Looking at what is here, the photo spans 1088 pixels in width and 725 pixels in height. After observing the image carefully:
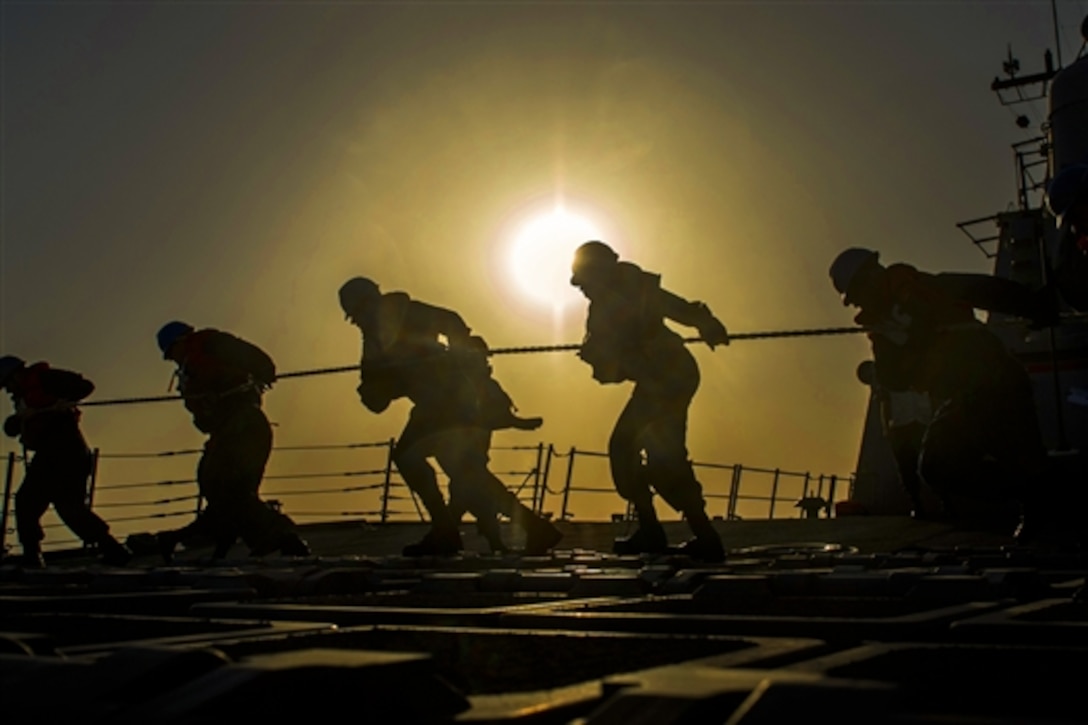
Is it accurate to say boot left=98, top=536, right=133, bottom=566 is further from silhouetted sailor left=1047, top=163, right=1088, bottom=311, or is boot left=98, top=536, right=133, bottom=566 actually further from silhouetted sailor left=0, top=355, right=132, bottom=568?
silhouetted sailor left=1047, top=163, right=1088, bottom=311

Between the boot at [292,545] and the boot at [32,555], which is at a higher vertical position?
the boot at [292,545]

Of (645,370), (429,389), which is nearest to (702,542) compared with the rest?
(645,370)

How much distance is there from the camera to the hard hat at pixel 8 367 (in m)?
10.7

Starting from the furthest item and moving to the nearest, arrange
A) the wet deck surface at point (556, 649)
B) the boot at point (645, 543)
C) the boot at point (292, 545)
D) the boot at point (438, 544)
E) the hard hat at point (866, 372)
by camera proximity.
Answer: the hard hat at point (866, 372)
the boot at point (292, 545)
the boot at point (438, 544)
the boot at point (645, 543)
the wet deck surface at point (556, 649)

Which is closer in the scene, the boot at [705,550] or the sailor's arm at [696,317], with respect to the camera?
the boot at [705,550]

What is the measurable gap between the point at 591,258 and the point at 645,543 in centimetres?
182

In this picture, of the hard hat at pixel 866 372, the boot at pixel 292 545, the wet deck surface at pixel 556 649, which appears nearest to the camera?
the wet deck surface at pixel 556 649

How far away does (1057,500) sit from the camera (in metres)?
6.50

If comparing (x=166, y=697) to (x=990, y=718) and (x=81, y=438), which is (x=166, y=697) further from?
(x=81, y=438)

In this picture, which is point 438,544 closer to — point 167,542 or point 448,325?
point 448,325

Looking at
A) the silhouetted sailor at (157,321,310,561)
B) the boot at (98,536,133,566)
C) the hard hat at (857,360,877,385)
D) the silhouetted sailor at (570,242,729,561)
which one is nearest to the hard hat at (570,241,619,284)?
the silhouetted sailor at (570,242,729,561)

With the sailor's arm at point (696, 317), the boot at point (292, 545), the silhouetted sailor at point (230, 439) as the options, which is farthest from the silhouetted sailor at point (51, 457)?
the sailor's arm at point (696, 317)

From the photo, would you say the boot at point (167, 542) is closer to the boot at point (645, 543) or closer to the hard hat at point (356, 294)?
the hard hat at point (356, 294)

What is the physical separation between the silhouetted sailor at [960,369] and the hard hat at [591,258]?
156 cm
